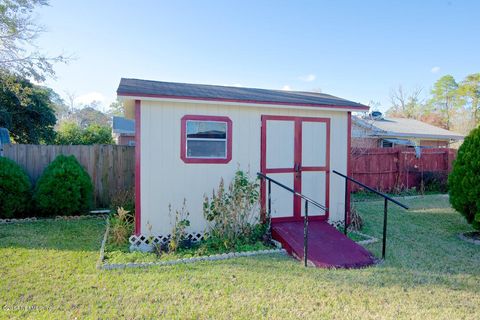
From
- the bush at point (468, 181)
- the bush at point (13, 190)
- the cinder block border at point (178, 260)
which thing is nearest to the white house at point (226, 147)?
the cinder block border at point (178, 260)

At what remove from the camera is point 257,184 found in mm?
5879

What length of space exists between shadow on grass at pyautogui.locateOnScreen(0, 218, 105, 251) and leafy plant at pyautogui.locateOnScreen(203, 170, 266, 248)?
193 centimetres

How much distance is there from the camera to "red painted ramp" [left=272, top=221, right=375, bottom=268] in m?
4.75

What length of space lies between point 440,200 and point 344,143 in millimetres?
6109

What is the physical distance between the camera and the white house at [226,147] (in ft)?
17.8

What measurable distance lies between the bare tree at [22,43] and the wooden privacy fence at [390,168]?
1244 centimetres

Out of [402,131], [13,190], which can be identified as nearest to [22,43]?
[13,190]

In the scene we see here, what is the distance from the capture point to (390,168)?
41.1 feet

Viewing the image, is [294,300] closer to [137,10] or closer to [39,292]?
[39,292]

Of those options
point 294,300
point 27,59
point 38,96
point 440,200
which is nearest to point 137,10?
point 27,59

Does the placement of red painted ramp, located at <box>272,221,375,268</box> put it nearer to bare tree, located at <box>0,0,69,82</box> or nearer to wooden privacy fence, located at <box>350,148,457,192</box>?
wooden privacy fence, located at <box>350,148,457,192</box>

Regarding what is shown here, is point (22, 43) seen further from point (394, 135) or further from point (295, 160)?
point (394, 135)

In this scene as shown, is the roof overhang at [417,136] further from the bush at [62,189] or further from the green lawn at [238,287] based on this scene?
→ the bush at [62,189]

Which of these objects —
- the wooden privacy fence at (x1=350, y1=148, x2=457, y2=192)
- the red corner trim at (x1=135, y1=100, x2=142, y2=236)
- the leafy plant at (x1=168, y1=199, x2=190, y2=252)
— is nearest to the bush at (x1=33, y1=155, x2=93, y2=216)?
the red corner trim at (x1=135, y1=100, x2=142, y2=236)
